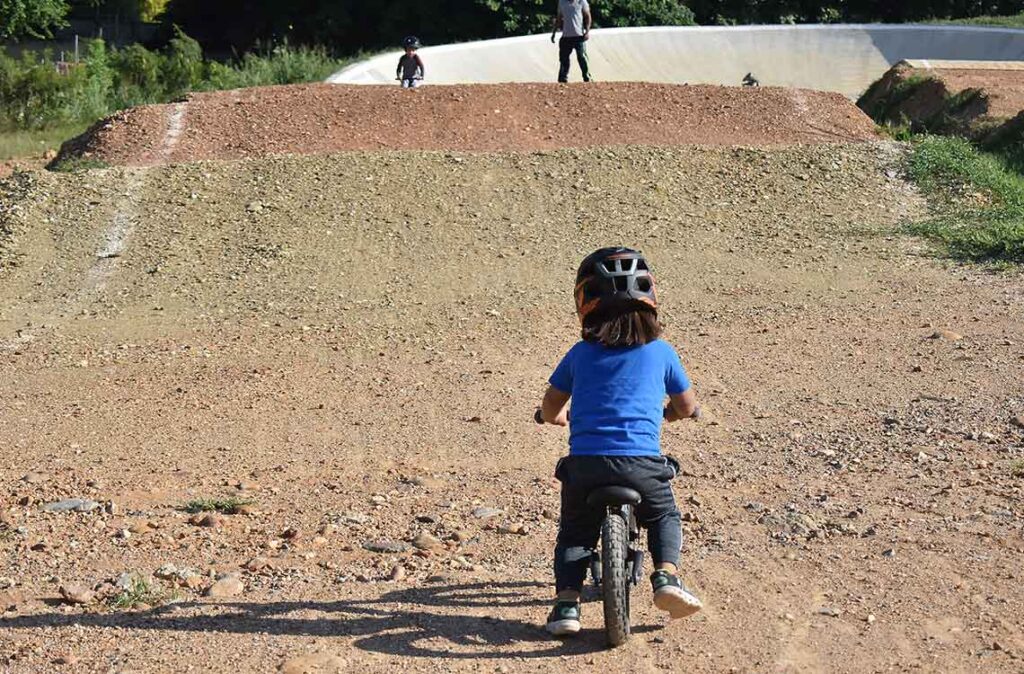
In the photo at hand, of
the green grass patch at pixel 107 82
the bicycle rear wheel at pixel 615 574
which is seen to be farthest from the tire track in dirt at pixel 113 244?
Result: the bicycle rear wheel at pixel 615 574

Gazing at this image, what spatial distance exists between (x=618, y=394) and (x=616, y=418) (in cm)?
9

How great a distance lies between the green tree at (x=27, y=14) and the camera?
3116 cm

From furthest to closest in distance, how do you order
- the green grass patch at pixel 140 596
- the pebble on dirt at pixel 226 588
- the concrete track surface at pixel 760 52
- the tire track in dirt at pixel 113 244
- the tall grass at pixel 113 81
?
1. the concrete track surface at pixel 760 52
2. the tall grass at pixel 113 81
3. the tire track in dirt at pixel 113 244
4. the pebble on dirt at pixel 226 588
5. the green grass patch at pixel 140 596

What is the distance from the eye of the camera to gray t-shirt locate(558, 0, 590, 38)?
19.3m

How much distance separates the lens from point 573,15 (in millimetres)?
19344

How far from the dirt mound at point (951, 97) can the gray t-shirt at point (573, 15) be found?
15.8 feet

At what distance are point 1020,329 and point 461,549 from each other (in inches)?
236

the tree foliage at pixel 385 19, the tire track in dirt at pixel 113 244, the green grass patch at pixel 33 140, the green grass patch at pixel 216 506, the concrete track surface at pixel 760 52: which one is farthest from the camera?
the tree foliage at pixel 385 19

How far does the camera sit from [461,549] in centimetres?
620

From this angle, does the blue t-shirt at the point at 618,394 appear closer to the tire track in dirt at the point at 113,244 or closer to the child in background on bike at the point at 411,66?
the tire track in dirt at the point at 113,244

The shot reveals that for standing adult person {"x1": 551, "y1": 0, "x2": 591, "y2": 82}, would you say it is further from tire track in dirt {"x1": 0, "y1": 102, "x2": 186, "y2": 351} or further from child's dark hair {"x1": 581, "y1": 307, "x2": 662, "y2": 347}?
child's dark hair {"x1": 581, "y1": 307, "x2": 662, "y2": 347}

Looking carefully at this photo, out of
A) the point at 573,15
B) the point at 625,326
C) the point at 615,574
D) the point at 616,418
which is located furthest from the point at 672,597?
the point at 573,15

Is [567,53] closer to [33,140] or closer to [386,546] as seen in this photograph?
[33,140]

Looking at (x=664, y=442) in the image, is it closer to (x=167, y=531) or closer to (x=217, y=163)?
(x=167, y=531)
